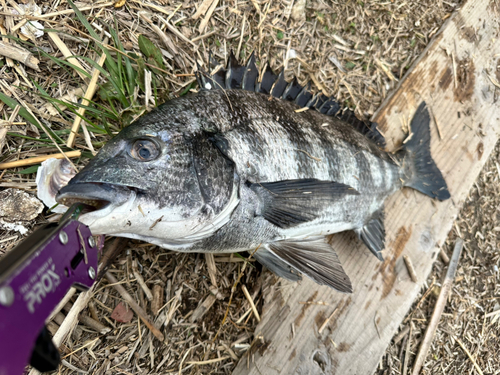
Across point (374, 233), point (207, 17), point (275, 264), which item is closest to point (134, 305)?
point (275, 264)

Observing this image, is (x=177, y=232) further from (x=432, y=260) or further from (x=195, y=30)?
(x=432, y=260)

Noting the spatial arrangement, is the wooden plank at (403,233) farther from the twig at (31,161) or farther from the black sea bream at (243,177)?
the twig at (31,161)

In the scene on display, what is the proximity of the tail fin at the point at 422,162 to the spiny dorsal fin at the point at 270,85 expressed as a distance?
396mm

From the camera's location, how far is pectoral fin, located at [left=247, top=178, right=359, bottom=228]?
160 centimetres

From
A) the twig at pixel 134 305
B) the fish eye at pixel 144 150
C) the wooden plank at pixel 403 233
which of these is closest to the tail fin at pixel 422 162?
the wooden plank at pixel 403 233

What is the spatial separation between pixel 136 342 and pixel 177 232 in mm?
806

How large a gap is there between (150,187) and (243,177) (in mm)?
429

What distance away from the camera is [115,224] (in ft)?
4.21

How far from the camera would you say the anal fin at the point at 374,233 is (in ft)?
7.23

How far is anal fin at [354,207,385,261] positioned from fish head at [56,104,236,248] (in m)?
1.08

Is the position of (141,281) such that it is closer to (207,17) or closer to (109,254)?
(109,254)

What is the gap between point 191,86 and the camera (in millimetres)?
1998

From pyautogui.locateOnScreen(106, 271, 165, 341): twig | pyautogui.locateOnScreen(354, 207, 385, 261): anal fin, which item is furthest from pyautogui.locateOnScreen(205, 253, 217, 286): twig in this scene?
pyautogui.locateOnScreen(354, 207, 385, 261): anal fin

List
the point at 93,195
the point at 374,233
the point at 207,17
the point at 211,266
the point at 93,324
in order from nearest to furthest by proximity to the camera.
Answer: the point at 93,195
the point at 93,324
the point at 211,266
the point at 207,17
the point at 374,233
